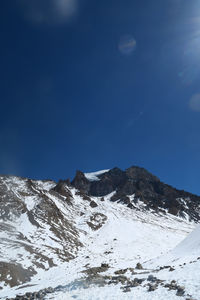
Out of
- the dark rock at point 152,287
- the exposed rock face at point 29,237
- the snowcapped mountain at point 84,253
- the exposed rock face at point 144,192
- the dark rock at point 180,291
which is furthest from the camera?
the exposed rock face at point 144,192

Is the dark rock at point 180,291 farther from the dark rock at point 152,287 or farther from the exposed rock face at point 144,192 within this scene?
the exposed rock face at point 144,192

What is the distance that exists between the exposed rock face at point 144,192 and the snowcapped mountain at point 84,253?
9614 millimetres

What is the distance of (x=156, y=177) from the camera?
19925 centimetres

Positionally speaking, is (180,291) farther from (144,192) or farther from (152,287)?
(144,192)

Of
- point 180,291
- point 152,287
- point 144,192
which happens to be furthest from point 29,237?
point 144,192

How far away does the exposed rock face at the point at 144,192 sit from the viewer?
135m

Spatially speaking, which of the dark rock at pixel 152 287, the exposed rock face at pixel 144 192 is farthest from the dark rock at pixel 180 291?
the exposed rock face at pixel 144 192

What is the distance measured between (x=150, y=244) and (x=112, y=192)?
104602 millimetres

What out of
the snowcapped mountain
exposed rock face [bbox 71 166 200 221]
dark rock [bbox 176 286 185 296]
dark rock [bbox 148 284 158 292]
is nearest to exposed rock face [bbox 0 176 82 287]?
the snowcapped mountain

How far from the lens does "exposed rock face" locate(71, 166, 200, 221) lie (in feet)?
442

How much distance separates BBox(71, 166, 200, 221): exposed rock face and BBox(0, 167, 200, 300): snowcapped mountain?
378 inches

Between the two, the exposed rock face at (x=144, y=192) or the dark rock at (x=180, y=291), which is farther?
the exposed rock face at (x=144, y=192)

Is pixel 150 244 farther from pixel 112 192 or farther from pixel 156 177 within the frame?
pixel 156 177

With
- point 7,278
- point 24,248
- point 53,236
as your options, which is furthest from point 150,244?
point 7,278
